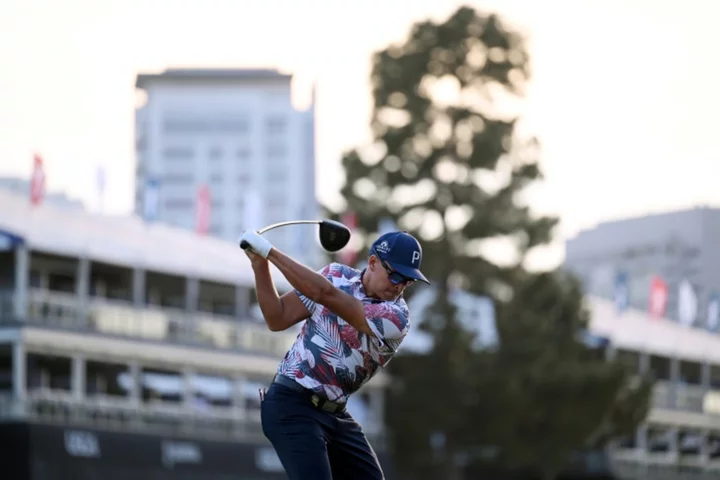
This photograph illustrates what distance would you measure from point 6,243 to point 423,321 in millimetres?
13570

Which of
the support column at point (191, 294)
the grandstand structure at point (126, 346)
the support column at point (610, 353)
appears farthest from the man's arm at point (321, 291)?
the support column at point (610, 353)

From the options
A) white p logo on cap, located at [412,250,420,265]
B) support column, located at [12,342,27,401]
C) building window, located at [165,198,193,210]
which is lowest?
support column, located at [12,342,27,401]

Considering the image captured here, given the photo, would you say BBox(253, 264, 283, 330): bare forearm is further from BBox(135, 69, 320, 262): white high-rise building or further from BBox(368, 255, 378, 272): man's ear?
BBox(135, 69, 320, 262): white high-rise building

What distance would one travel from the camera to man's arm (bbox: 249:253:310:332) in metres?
9.91

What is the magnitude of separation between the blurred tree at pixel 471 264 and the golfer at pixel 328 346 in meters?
41.6

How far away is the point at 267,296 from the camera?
9977 millimetres

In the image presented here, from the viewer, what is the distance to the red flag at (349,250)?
Result: 53812 mm

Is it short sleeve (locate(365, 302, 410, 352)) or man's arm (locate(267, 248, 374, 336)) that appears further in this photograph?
short sleeve (locate(365, 302, 410, 352))

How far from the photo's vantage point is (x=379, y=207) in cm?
5456

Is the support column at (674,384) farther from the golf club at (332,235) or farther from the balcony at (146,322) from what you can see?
the golf club at (332,235)

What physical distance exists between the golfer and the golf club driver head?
131mm

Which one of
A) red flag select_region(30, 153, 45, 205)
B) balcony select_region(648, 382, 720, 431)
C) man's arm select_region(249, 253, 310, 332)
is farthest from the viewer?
balcony select_region(648, 382, 720, 431)

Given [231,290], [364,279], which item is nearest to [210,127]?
[231,290]

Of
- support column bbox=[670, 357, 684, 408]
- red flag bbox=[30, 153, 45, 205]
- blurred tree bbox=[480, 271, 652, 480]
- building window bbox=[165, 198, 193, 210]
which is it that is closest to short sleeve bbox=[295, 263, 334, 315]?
red flag bbox=[30, 153, 45, 205]
